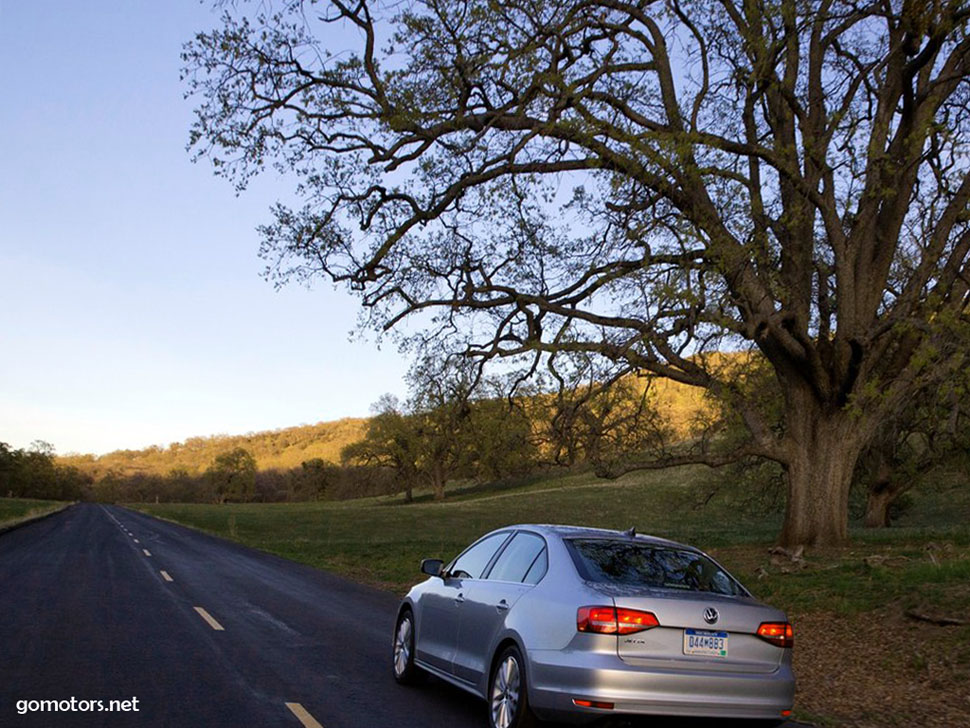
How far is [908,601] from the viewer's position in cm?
1196

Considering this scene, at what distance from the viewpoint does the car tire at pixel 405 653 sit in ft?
27.5

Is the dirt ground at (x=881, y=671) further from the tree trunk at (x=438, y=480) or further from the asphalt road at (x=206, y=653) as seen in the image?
the tree trunk at (x=438, y=480)

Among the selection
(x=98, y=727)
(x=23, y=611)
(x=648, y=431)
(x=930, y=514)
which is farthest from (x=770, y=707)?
(x=930, y=514)

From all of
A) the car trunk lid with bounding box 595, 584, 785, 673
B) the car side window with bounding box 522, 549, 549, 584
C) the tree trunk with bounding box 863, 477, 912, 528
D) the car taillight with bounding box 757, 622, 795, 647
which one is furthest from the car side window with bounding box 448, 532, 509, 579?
the tree trunk with bounding box 863, 477, 912, 528

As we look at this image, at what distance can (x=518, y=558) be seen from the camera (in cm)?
734

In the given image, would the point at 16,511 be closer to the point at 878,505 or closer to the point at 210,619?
the point at 878,505

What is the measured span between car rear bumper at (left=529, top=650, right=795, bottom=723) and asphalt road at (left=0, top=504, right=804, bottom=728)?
1316mm

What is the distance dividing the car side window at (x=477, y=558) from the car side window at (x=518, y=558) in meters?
0.22

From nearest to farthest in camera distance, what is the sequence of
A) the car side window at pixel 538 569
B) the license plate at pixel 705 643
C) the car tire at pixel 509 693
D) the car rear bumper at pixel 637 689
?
1. the car rear bumper at pixel 637 689
2. the license plate at pixel 705 643
3. the car tire at pixel 509 693
4. the car side window at pixel 538 569

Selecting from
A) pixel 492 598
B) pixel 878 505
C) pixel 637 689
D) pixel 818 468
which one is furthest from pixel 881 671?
pixel 878 505

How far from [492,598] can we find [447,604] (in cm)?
93

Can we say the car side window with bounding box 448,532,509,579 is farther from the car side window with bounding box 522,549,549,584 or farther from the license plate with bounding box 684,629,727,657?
the license plate with bounding box 684,629,727,657

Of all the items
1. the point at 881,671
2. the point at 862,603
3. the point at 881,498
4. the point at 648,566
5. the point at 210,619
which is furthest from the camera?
the point at 881,498

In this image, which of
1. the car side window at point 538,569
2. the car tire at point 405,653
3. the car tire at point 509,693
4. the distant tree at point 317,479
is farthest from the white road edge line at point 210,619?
the distant tree at point 317,479
